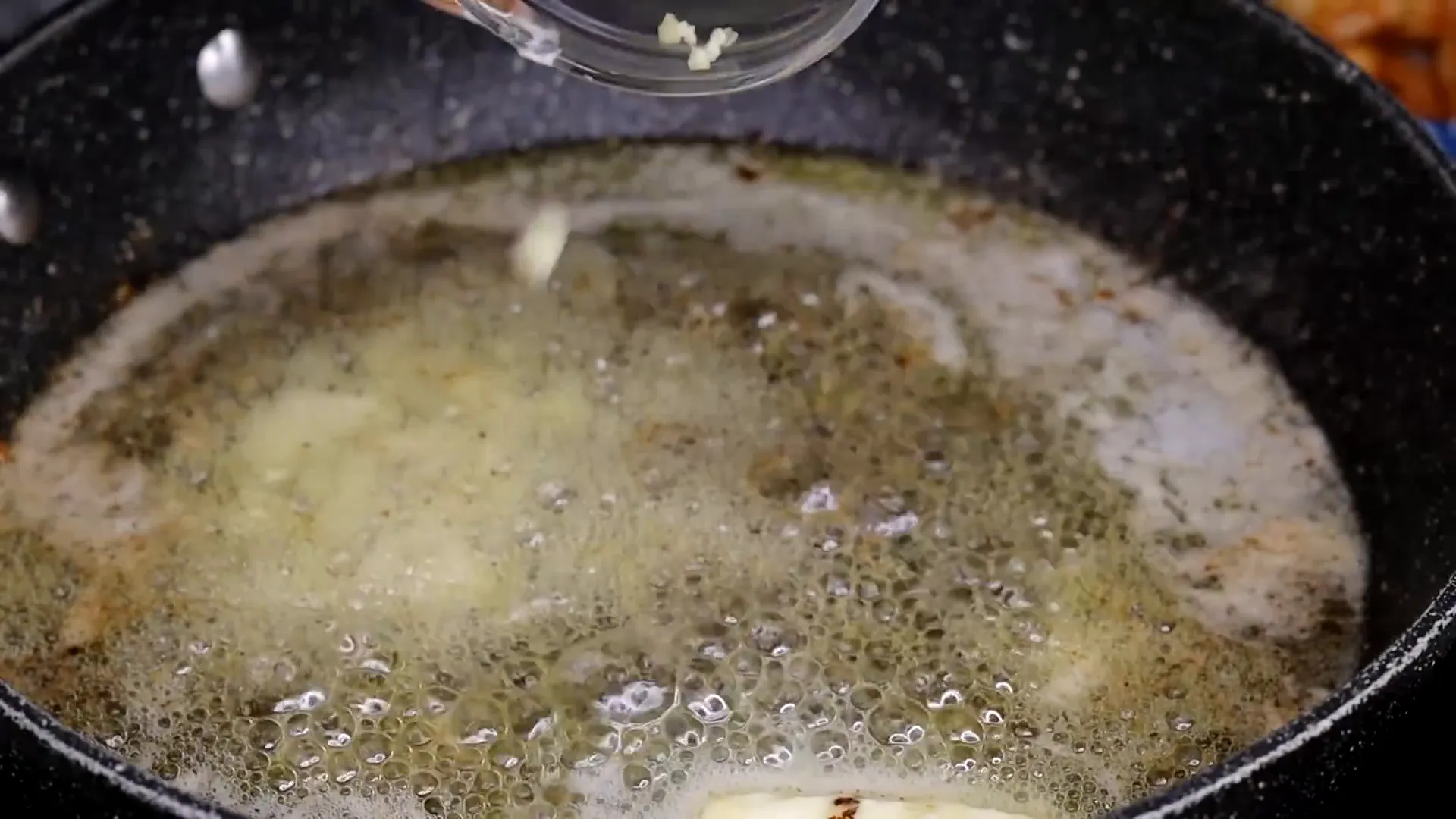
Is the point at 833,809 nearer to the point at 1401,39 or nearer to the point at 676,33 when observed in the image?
the point at 676,33

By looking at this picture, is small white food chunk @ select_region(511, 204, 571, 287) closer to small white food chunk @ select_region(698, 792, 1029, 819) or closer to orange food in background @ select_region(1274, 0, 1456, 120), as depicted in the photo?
small white food chunk @ select_region(698, 792, 1029, 819)

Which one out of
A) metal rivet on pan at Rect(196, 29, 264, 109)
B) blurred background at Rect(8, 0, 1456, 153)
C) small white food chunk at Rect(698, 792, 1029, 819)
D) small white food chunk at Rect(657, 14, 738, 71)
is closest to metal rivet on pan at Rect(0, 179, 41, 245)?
metal rivet on pan at Rect(196, 29, 264, 109)

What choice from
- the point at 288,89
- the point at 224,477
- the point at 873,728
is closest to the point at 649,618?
the point at 873,728

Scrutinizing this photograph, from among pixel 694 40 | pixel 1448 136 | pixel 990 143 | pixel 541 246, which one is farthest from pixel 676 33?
pixel 1448 136

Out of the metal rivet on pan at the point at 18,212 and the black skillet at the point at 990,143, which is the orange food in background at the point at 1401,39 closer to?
the black skillet at the point at 990,143

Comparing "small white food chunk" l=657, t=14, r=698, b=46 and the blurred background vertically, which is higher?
the blurred background
